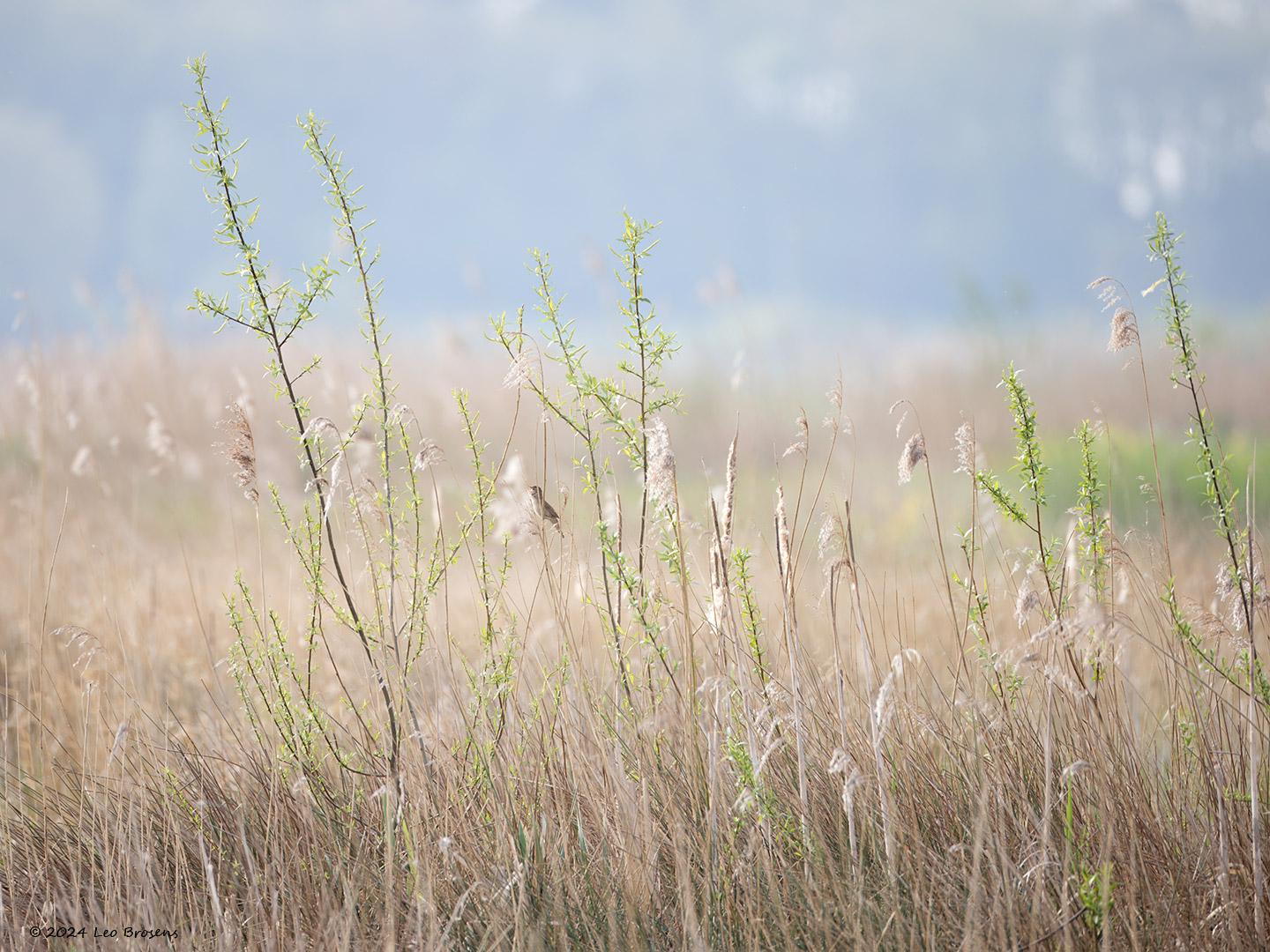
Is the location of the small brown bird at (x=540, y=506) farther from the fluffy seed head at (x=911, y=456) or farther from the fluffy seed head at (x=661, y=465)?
the fluffy seed head at (x=911, y=456)

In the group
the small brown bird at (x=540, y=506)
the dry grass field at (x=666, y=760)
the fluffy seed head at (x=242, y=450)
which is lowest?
the dry grass field at (x=666, y=760)

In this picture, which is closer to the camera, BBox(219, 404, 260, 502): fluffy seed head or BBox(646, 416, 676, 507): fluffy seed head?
BBox(646, 416, 676, 507): fluffy seed head

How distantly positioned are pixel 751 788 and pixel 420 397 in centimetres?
670

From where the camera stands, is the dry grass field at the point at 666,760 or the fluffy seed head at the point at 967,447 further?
the fluffy seed head at the point at 967,447

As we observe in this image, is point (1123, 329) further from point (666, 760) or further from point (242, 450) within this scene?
point (242, 450)

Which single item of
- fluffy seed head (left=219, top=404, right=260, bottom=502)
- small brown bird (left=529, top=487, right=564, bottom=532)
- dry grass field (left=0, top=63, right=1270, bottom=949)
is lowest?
dry grass field (left=0, top=63, right=1270, bottom=949)

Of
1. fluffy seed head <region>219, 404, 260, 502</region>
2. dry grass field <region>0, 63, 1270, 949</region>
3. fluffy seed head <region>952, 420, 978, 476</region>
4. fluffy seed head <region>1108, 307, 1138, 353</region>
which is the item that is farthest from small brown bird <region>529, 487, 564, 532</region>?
fluffy seed head <region>1108, 307, 1138, 353</region>

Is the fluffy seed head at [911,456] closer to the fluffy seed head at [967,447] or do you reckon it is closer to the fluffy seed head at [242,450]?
the fluffy seed head at [967,447]

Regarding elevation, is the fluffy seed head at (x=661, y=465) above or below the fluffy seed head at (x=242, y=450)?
below

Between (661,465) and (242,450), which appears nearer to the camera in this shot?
(661,465)

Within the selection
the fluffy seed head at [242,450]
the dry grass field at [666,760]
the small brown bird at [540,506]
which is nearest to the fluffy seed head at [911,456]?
the dry grass field at [666,760]

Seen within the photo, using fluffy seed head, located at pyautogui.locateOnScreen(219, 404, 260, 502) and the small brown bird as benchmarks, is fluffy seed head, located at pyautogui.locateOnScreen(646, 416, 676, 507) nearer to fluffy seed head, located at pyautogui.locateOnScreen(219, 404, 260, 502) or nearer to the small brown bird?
the small brown bird

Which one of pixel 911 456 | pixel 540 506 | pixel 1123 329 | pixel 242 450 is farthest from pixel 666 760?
pixel 1123 329

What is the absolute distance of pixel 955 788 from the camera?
1.84 m
